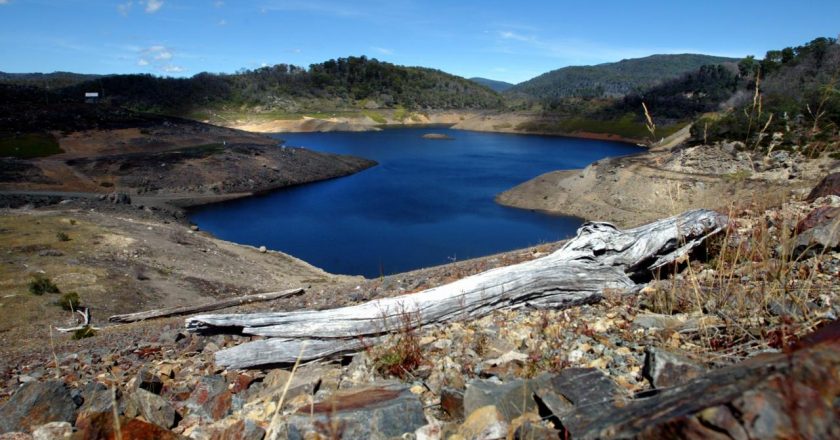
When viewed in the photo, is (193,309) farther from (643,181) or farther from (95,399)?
(643,181)

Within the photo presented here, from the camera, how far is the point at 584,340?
3818mm

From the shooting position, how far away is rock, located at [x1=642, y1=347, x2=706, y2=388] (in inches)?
105

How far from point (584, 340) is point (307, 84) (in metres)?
152

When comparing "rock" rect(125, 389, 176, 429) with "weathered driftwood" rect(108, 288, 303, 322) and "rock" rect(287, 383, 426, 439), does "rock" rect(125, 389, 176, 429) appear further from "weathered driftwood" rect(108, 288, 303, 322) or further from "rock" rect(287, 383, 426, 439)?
"weathered driftwood" rect(108, 288, 303, 322)

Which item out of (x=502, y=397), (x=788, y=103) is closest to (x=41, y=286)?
(x=502, y=397)

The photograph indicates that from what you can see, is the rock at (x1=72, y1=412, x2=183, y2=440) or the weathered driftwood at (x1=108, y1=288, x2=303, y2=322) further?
the weathered driftwood at (x1=108, y1=288, x2=303, y2=322)

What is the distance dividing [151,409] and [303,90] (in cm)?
14482

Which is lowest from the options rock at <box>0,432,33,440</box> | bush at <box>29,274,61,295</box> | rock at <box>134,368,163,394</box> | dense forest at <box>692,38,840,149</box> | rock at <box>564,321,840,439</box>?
bush at <box>29,274,61,295</box>

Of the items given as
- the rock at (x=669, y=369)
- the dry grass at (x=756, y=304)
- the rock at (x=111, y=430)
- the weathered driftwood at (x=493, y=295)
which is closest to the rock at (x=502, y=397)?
the rock at (x=669, y=369)

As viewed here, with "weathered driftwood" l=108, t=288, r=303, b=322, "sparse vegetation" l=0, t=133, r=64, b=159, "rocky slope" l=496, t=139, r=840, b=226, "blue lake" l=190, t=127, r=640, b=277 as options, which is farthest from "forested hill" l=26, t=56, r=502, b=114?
"weathered driftwood" l=108, t=288, r=303, b=322

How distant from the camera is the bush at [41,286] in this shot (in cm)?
1472

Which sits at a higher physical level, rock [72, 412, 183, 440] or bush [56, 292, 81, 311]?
rock [72, 412, 183, 440]

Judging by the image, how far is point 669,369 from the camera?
2.75 metres

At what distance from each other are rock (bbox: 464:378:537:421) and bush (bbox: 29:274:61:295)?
16033 mm
